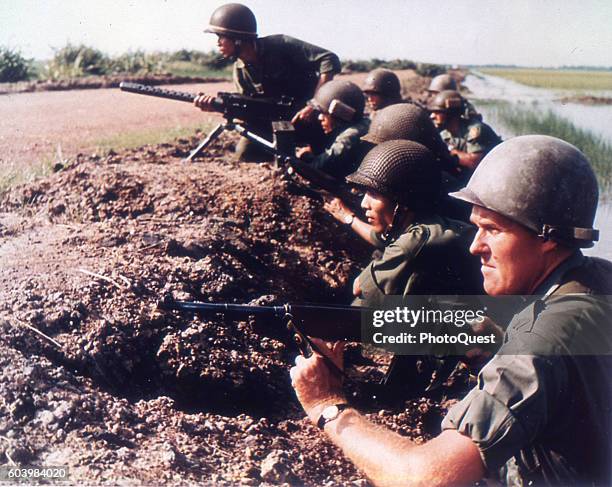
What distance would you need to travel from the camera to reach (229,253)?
514 centimetres

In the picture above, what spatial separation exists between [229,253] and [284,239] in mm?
1036

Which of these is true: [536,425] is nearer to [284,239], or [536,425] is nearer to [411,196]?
[411,196]

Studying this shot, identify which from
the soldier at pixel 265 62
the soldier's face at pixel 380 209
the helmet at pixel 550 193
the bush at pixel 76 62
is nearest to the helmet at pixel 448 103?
the soldier at pixel 265 62

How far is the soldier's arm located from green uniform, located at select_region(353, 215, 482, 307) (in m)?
1.16

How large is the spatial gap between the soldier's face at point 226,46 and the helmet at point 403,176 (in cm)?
401

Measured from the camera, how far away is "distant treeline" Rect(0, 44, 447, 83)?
Result: 16.4m

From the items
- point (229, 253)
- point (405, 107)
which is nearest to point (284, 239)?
point (229, 253)

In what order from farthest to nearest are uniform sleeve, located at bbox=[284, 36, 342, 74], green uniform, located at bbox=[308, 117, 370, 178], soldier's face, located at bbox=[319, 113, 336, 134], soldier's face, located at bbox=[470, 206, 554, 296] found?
uniform sleeve, located at bbox=[284, 36, 342, 74], soldier's face, located at bbox=[319, 113, 336, 134], green uniform, located at bbox=[308, 117, 370, 178], soldier's face, located at bbox=[470, 206, 554, 296]

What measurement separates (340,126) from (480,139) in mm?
2431

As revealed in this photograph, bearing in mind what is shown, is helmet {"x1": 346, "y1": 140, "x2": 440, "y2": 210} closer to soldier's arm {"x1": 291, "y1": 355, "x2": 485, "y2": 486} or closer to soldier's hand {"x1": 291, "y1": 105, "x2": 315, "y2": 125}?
soldier's arm {"x1": 291, "y1": 355, "x2": 485, "y2": 486}

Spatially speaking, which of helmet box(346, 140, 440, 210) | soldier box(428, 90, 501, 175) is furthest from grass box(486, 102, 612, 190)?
helmet box(346, 140, 440, 210)

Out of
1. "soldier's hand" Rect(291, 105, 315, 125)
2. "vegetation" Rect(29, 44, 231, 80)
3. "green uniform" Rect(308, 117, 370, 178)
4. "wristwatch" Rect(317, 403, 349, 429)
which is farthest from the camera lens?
"vegetation" Rect(29, 44, 231, 80)

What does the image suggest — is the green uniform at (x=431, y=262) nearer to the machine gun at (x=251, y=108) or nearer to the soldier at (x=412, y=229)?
the soldier at (x=412, y=229)

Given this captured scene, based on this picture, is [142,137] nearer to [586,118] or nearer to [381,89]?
[381,89]
